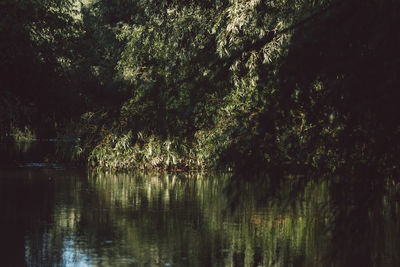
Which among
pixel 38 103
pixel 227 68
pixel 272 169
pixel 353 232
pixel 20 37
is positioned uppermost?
pixel 20 37

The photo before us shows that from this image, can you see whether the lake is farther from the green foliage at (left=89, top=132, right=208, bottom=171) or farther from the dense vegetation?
the green foliage at (left=89, top=132, right=208, bottom=171)

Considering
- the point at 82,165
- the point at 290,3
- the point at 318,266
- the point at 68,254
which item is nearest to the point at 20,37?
the point at 82,165

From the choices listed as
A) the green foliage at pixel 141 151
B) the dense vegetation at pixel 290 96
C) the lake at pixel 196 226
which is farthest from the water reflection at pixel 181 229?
the green foliage at pixel 141 151

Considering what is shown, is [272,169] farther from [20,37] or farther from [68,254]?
[20,37]

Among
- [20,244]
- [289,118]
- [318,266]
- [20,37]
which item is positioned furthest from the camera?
[20,37]

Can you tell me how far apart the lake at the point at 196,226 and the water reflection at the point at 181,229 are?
15 millimetres

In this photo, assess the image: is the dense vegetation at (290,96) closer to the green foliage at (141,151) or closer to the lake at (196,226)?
the green foliage at (141,151)

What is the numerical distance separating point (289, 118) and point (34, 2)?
2420cm

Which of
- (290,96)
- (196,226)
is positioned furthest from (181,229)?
(290,96)

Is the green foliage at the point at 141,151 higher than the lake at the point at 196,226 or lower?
higher

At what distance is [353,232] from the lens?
17.4 feet

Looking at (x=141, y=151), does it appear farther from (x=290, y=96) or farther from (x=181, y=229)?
(x=290, y=96)

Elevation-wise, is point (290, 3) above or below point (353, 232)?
above

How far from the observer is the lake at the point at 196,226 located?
5.68m
